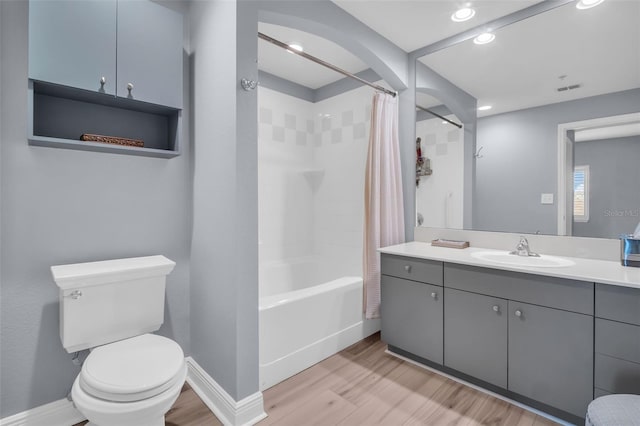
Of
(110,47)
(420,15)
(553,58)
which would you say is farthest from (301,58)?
(553,58)

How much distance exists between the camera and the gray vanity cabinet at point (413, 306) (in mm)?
2004

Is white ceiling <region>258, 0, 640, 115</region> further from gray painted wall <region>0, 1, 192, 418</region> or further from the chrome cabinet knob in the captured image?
the chrome cabinet knob

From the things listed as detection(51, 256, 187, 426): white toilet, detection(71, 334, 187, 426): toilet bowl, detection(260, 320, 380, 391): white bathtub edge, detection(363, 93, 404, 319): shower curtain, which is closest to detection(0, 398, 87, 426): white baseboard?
detection(51, 256, 187, 426): white toilet

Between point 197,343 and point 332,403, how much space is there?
0.92 meters

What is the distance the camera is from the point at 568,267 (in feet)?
5.39

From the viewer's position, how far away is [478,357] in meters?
1.82

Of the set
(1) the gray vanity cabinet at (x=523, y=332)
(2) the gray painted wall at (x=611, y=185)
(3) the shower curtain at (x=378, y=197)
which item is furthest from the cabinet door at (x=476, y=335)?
(2) the gray painted wall at (x=611, y=185)

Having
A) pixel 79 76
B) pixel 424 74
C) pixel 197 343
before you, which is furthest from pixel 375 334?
pixel 79 76

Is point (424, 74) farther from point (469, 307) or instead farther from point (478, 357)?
point (478, 357)

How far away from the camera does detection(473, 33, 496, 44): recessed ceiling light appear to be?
2.21m

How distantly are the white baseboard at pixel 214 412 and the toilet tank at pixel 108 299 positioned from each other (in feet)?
1.27

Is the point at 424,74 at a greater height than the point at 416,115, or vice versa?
the point at 424,74

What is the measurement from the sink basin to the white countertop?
0.18ft

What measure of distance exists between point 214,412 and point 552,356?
1.81 metres
